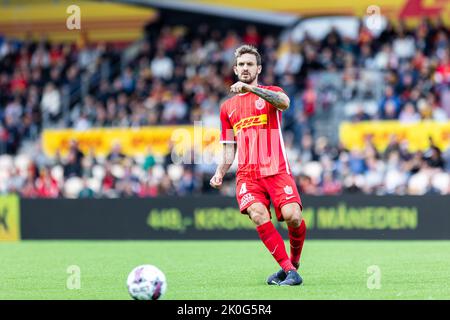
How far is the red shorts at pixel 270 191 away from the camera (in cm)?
1172

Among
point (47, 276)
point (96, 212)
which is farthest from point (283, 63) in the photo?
→ point (47, 276)

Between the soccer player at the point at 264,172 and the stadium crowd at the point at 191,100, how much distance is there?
1132 cm

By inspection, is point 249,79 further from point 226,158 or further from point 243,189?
point 243,189

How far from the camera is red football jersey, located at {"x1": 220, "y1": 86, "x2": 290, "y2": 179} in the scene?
11781 mm

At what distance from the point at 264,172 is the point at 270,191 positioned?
0.22 meters

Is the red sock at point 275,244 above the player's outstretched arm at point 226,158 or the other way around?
the other way around

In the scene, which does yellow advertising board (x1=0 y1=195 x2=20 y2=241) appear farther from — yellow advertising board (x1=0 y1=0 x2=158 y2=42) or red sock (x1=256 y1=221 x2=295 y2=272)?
red sock (x1=256 y1=221 x2=295 y2=272)

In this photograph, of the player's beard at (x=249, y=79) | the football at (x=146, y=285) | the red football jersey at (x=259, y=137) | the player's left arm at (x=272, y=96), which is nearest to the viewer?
the football at (x=146, y=285)

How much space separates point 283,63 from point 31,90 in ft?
25.7

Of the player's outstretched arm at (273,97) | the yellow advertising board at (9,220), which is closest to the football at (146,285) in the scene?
the player's outstretched arm at (273,97)

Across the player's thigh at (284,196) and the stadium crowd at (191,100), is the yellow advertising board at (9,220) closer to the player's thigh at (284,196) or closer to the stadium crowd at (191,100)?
the stadium crowd at (191,100)

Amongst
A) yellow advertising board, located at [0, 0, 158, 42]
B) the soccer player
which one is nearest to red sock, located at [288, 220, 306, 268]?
the soccer player

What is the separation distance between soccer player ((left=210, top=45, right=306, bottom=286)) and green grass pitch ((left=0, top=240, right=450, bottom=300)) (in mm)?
533
